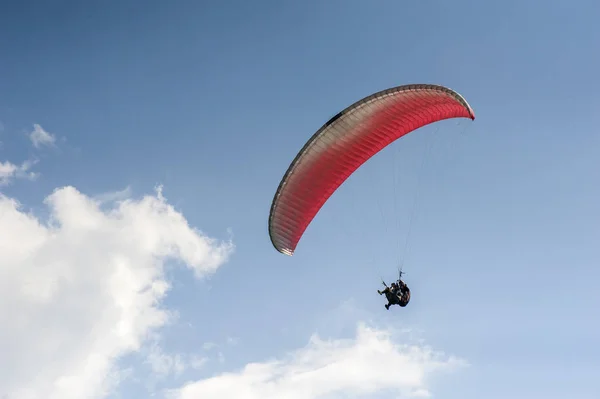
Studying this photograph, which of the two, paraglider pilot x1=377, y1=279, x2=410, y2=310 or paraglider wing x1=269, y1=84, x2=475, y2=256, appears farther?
paraglider pilot x1=377, y1=279, x2=410, y2=310

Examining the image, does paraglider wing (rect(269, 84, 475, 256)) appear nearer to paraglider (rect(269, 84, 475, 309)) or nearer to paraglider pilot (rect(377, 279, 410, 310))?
paraglider (rect(269, 84, 475, 309))

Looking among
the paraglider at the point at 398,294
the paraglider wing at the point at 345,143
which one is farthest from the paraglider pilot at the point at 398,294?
the paraglider wing at the point at 345,143

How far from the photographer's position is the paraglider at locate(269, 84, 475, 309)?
910 inches

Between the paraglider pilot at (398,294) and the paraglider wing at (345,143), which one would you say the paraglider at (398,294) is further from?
the paraglider wing at (345,143)

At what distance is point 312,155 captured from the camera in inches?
954

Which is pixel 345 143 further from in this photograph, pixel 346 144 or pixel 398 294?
pixel 398 294

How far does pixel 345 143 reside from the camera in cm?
2450

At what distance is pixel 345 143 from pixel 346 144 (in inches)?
3.8

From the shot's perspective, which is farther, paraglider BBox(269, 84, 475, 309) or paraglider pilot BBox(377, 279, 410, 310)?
paraglider pilot BBox(377, 279, 410, 310)

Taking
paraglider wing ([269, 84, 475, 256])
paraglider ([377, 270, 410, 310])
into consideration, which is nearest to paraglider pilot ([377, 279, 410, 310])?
paraglider ([377, 270, 410, 310])

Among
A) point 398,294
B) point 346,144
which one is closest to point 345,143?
point 346,144

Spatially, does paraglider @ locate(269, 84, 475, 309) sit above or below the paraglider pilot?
above

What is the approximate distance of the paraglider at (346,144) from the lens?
75.9 feet

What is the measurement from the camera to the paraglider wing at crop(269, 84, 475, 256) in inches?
910
